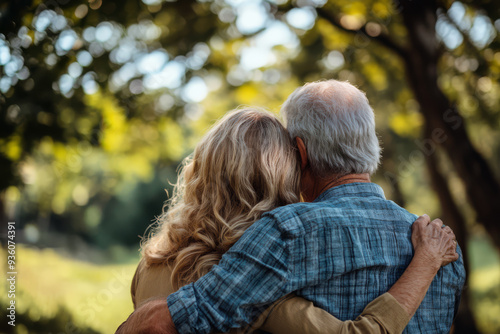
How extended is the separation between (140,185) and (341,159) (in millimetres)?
23761

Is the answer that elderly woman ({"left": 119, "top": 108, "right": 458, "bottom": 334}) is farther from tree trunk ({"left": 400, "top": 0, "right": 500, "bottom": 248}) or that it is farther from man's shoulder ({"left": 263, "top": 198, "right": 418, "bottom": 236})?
tree trunk ({"left": 400, "top": 0, "right": 500, "bottom": 248})

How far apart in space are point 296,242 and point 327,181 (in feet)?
1.36

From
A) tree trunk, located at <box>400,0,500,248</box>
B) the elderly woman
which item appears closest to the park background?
tree trunk, located at <box>400,0,500,248</box>

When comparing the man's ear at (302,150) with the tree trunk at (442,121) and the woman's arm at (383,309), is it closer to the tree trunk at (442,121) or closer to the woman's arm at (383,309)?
the woman's arm at (383,309)

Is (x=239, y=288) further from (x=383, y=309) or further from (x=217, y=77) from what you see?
(x=217, y=77)

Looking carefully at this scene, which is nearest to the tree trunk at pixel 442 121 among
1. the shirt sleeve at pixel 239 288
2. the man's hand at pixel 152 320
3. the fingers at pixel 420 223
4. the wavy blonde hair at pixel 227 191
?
the fingers at pixel 420 223

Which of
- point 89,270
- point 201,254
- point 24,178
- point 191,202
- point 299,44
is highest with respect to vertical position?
point 299,44

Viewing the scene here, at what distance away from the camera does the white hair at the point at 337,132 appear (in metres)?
1.89

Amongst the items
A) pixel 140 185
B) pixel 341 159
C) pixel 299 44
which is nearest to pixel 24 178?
pixel 299 44

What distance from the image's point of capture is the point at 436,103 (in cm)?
541

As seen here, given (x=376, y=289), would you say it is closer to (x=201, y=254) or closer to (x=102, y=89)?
(x=201, y=254)

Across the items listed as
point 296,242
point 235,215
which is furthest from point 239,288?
point 235,215

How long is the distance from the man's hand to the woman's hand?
950 millimetres

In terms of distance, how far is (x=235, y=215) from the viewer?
185cm
